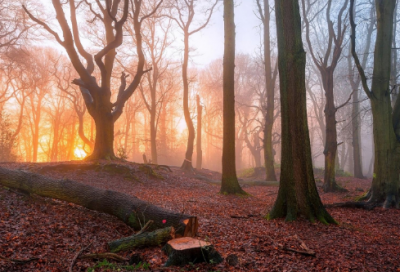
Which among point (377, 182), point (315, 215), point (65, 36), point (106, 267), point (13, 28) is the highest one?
point (13, 28)

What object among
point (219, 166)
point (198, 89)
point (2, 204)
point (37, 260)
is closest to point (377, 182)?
point (37, 260)

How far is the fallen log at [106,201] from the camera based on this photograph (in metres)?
5.03

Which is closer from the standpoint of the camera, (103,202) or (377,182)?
(103,202)

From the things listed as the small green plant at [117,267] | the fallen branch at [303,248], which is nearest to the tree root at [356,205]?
the fallen branch at [303,248]

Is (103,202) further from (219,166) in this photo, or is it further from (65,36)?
(219,166)

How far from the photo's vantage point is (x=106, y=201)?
599cm

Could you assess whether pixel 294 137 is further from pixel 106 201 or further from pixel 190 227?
pixel 106 201

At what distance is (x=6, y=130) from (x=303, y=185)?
21.1 meters

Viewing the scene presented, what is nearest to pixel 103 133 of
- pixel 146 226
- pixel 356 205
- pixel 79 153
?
pixel 146 226

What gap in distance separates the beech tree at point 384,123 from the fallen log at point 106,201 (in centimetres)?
621

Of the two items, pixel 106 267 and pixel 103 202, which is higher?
pixel 103 202

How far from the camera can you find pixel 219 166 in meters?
38.8

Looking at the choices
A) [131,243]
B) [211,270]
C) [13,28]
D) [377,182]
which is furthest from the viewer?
[13,28]

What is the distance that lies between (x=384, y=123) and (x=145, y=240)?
766cm
